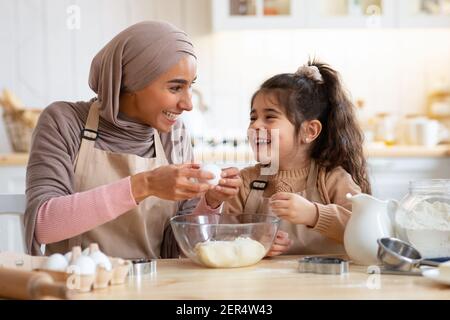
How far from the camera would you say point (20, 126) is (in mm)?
3486

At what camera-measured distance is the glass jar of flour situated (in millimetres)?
1357

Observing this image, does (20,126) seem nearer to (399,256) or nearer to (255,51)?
(255,51)

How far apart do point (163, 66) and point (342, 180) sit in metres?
0.53

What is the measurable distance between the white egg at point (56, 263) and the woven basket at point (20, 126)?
2.40m

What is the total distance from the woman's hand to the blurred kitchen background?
6.90 ft

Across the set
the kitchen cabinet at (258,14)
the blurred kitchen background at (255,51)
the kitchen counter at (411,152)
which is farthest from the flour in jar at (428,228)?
the kitchen cabinet at (258,14)

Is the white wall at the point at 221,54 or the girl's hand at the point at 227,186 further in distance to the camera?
the white wall at the point at 221,54

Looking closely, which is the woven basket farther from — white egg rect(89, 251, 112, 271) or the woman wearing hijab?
white egg rect(89, 251, 112, 271)

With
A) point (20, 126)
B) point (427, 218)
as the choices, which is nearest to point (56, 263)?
point (427, 218)

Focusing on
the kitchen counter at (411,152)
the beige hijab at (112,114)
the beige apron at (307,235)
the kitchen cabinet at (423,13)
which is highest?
the kitchen cabinet at (423,13)

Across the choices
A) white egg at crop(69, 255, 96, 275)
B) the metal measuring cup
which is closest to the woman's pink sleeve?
white egg at crop(69, 255, 96, 275)

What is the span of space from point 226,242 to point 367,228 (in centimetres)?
27

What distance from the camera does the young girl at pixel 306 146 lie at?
178 cm

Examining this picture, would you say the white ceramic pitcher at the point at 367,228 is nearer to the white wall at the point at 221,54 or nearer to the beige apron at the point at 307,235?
the beige apron at the point at 307,235
